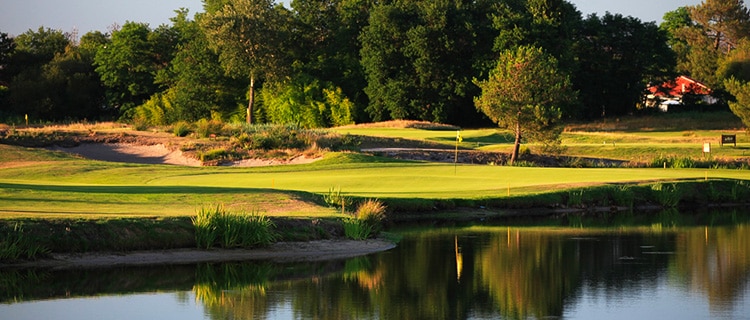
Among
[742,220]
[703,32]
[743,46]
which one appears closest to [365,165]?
[742,220]

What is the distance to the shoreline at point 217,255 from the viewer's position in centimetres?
2152

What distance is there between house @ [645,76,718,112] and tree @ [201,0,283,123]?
41.6m

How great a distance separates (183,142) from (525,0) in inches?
1963

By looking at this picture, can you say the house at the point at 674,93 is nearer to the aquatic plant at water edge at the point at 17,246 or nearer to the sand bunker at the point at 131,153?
the sand bunker at the point at 131,153

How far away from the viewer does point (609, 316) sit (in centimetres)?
1744

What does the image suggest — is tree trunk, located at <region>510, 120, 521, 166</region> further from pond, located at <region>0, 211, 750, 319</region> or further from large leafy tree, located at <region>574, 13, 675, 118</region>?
large leafy tree, located at <region>574, 13, 675, 118</region>

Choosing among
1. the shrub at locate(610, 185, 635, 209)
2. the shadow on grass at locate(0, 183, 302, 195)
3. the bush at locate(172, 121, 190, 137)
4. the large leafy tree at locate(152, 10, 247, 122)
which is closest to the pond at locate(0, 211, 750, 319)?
the shadow on grass at locate(0, 183, 302, 195)

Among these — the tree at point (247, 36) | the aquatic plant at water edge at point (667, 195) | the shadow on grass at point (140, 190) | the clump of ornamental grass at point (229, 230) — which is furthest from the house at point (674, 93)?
the clump of ornamental grass at point (229, 230)

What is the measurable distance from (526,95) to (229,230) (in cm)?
2760

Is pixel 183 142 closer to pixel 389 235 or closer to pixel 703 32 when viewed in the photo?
pixel 389 235

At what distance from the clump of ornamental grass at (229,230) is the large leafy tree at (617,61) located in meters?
72.2

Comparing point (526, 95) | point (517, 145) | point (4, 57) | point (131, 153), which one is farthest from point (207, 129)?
point (4, 57)

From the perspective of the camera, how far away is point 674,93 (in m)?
112

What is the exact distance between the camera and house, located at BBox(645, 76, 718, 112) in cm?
10151
